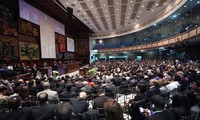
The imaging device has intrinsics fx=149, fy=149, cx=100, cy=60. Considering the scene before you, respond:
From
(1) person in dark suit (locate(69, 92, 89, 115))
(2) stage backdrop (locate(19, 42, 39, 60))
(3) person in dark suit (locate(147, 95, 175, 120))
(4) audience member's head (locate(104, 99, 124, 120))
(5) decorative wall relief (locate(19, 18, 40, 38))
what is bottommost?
(1) person in dark suit (locate(69, 92, 89, 115))

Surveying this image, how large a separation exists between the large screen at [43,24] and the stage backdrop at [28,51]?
68 centimetres

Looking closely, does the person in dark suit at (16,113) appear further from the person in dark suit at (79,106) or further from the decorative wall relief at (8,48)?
the decorative wall relief at (8,48)

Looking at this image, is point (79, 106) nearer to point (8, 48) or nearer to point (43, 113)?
point (43, 113)

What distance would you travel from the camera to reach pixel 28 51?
480 inches

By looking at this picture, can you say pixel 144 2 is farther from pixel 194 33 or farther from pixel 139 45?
Answer: pixel 139 45

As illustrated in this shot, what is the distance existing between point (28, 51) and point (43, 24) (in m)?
3.42

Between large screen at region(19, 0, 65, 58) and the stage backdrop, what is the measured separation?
682 mm

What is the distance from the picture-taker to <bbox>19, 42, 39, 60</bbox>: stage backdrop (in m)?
11.5

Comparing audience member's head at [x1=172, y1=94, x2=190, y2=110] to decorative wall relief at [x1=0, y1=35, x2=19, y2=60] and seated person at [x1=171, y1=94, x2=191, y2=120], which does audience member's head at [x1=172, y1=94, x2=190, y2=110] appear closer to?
seated person at [x1=171, y1=94, x2=191, y2=120]

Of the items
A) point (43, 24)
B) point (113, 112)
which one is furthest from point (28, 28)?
point (113, 112)

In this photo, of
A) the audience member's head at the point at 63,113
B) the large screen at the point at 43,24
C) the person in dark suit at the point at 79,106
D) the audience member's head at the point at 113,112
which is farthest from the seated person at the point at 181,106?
the large screen at the point at 43,24

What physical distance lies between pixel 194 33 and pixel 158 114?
11483mm

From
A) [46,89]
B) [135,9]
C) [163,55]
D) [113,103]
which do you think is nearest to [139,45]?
[163,55]

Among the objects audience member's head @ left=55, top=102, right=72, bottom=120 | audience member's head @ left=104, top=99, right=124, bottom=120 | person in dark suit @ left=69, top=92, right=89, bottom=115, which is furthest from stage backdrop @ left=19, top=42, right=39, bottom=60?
audience member's head @ left=104, top=99, right=124, bottom=120
